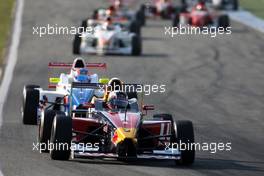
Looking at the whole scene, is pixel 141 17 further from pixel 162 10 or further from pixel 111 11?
pixel 111 11

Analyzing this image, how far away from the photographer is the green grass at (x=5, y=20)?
38.2 m

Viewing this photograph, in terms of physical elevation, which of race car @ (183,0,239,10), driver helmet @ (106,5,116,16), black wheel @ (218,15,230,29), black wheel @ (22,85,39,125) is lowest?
black wheel @ (22,85,39,125)

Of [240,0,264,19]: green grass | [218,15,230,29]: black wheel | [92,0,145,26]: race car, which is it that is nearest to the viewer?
[92,0,145,26]: race car

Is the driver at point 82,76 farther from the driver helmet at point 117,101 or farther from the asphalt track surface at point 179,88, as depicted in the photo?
the driver helmet at point 117,101

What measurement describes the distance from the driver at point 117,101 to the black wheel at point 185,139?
141 centimetres

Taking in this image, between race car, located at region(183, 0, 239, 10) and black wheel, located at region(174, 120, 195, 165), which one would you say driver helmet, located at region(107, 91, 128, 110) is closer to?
black wheel, located at region(174, 120, 195, 165)

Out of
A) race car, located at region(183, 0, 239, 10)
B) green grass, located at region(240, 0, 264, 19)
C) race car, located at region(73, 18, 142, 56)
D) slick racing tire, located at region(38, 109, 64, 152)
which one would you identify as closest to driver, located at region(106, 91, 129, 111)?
slick racing tire, located at region(38, 109, 64, 152)

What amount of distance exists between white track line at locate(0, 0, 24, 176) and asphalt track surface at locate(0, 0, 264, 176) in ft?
0.65

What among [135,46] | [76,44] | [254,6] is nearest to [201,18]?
[254,6]

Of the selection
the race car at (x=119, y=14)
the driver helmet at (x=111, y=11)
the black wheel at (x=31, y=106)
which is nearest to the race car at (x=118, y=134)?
the black wheel at (x=31, y=106)

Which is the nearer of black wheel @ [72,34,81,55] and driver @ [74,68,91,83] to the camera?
driver @ [74,68,91,83]

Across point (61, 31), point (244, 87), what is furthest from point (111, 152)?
point (61, 31)

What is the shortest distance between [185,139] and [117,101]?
1.85m

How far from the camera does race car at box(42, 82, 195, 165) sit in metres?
18.0
